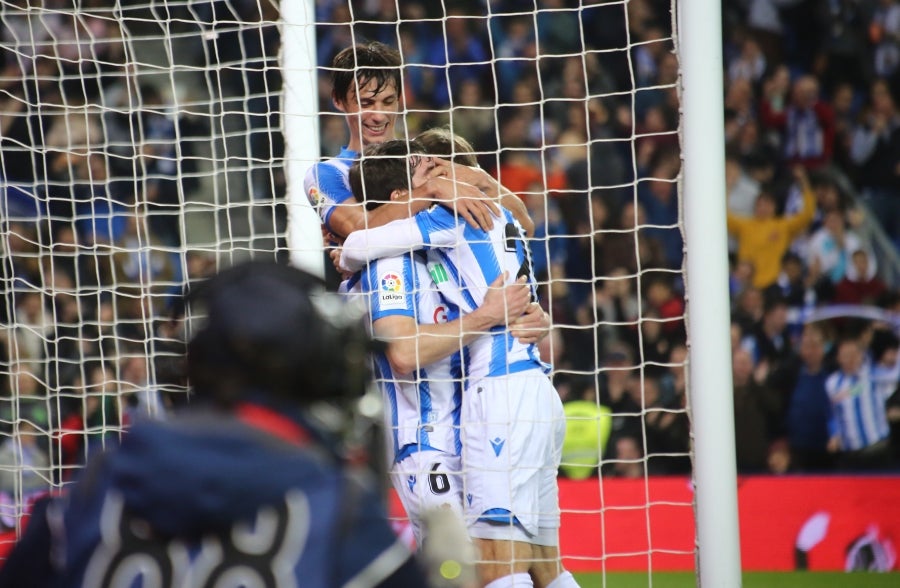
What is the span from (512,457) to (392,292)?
689mm

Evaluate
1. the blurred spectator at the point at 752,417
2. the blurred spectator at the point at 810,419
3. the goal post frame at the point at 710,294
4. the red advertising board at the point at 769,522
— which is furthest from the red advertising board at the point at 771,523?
the goal post frame at the point at 710,294

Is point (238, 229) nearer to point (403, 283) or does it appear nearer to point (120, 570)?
point (403, 283)

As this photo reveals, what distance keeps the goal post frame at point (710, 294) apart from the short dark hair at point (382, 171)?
1.00m

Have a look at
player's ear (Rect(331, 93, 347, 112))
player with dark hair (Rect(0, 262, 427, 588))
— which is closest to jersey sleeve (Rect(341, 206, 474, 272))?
player's ear (Rect(331, 93, 347, 112))

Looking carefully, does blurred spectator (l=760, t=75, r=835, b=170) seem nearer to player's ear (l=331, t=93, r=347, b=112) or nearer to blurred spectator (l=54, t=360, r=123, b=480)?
blurred spectator (l=54, t=360, r=123, b=480)

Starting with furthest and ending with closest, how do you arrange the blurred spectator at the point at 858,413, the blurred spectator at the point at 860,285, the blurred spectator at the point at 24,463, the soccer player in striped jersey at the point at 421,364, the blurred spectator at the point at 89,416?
the blurred spectator at the point at 860,285 → the blurred spectator at the point at 858,413 → the blurred spectator at the point at 89,416 → the blurred spectator at the point at 24,463 → the soccer player in striped jersey at the point at 421,364

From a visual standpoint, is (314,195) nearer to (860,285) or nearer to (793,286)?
(793,286)

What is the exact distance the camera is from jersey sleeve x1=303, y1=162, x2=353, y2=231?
404 centimetres

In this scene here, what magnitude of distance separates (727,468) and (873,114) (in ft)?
20.9

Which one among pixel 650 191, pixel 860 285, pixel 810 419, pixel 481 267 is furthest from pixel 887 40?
pixel 481 267

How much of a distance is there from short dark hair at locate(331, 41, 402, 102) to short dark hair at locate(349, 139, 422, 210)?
245mm

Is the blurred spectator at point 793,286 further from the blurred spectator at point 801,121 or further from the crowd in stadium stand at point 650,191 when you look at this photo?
the blurred spectator at point 801,121

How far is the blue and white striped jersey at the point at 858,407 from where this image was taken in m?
7.62

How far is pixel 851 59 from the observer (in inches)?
365
